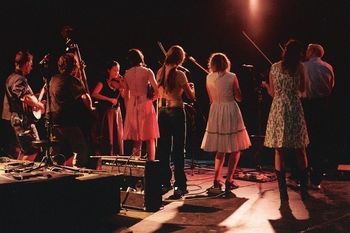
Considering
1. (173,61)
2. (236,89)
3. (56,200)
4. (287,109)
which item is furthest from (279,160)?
(56,200)

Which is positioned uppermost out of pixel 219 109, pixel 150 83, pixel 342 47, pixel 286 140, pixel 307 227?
pixel 342 47

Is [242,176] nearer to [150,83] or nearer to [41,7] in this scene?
[150,83]

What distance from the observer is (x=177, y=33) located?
33.8ft

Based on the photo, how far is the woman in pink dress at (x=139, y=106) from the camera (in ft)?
20.6

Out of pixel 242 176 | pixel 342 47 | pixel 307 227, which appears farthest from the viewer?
pixel 342 47

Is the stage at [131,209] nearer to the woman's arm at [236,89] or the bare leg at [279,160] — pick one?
the bare leg at [279,160]

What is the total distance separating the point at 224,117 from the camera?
589 cm

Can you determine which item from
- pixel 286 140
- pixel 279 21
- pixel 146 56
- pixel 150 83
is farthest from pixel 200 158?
pixel 286 140

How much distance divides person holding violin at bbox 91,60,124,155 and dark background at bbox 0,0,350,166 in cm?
105

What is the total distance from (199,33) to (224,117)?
468 cm

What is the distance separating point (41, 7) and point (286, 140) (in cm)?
564

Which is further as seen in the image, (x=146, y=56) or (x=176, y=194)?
(x=146, y=56)

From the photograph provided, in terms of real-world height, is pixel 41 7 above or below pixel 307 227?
above

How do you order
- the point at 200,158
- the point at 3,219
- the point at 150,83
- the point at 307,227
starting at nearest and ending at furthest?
the point at 3,219, the point at 307,227, the point at 150,83, the point at 200,158
